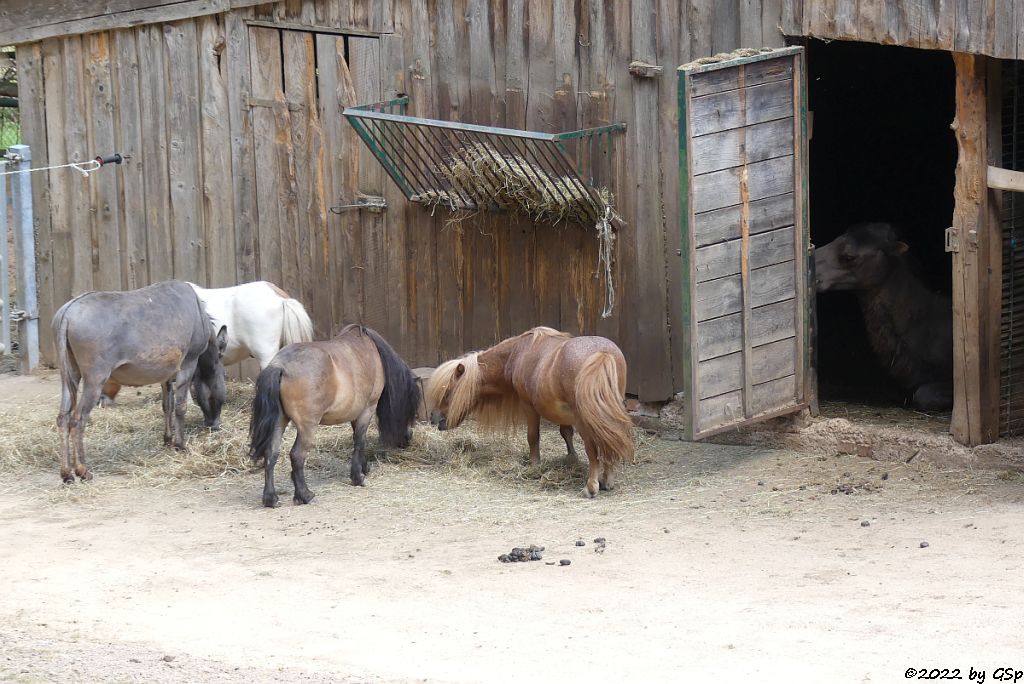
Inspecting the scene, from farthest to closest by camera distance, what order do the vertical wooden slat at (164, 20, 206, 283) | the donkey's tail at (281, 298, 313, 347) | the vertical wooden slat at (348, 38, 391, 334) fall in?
1. the vertical wooden slat at (164, 20, 206, 283)
2. the vertical wooden slat at (348, 38, 391, 334)
3. the donkey's tail at (281, 298, 313, 347)

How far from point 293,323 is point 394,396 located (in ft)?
4.89

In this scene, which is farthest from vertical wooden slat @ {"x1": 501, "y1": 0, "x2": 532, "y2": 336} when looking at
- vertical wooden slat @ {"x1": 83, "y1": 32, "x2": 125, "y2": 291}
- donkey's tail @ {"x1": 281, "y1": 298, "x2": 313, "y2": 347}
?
vertical wooden slat @ {"x1": 83, "y1": 32, "x2": 125, "y2": 291}

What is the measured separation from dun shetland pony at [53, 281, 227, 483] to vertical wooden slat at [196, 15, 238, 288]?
5.91ft

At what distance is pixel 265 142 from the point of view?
984 cm

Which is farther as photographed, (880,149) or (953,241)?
(880,149)

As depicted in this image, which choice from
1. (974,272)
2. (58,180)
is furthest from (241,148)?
(974,272)

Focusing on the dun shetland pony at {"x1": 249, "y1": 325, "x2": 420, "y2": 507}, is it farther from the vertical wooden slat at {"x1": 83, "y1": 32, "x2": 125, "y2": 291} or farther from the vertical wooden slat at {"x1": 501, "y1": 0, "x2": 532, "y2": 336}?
the vertical wooden slat at {"x1": 83, "y1": 32, "x2": 125, "y2": 291}

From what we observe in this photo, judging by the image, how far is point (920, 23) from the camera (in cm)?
689

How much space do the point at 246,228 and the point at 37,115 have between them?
2.42 meters

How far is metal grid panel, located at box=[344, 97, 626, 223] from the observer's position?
325 inches

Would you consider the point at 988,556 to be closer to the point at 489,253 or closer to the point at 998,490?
the point at 998,490

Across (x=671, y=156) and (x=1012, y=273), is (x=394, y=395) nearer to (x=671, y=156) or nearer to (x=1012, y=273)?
(x=671, y=156)

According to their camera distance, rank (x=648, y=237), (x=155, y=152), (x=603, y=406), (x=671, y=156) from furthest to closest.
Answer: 1. (x=155, y=152)
2. (x=648, y=237)
3. (x=671, y=156)
4. (x=603, y=406)

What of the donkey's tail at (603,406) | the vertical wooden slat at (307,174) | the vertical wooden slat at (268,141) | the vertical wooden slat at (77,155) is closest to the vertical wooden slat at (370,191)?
the vertical wooden slat at (307,174)
